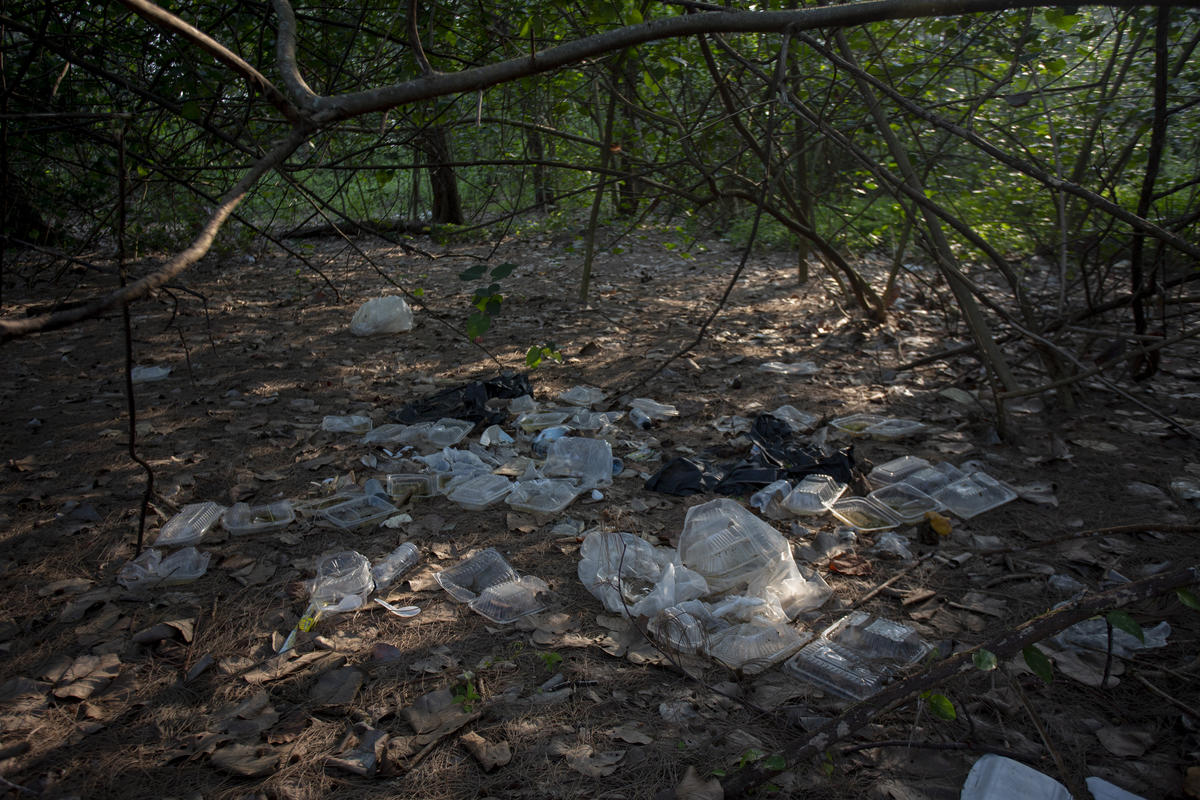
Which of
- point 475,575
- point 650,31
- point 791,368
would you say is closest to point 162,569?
point 475,575

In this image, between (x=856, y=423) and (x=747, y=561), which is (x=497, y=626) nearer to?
(x=747, y=561)

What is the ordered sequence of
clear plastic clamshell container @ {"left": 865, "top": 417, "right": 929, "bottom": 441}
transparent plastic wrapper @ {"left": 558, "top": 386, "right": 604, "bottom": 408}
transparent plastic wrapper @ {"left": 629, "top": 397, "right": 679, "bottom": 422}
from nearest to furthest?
clear plastic clamshell container @ {"left": 865, "top": 417, "right": 929, "bottom": 441}
transparent plastic wrapper @ {"left": 629, "top": 397, "right": 679, "bottom": 422}
transparent plastic wrapper @ {"left": 558, "top": 386, "right": 604, "bottom": 408}

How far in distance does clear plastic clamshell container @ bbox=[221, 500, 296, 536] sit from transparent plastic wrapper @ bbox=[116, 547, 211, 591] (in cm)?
17

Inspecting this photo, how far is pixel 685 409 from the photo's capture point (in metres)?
3.82

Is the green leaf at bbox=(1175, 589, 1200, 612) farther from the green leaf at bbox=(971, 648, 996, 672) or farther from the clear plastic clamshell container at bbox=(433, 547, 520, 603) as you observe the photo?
the clear plastic clamshell container at bbox=(433, 547, 520, 603)

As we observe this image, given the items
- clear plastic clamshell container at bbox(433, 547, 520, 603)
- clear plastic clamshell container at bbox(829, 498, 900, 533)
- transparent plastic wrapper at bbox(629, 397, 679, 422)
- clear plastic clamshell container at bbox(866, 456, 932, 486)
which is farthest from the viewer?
transparent plastic wrapper at bbox(629, 397, 679, 422)

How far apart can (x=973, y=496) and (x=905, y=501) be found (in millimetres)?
252

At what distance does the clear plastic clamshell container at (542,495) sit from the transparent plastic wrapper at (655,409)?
0.85 meters

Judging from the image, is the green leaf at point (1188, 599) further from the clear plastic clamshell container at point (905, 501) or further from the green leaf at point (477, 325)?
the green leaf at point (477, 325)

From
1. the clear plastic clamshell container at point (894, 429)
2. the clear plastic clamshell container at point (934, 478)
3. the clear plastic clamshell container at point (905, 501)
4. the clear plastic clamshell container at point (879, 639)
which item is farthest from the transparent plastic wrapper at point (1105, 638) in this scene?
the clear plastic clamshell container at point (894, 429)

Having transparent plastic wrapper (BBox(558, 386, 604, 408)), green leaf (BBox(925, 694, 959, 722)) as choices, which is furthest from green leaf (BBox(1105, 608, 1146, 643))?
transparent plastic wrapper (BBox(558, 386, 604, 408))

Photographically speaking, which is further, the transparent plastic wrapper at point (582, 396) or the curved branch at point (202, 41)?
the transparent plastic wrapper at point (582, 396)

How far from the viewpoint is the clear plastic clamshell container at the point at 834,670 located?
191 cm

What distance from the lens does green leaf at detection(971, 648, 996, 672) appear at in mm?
1442
